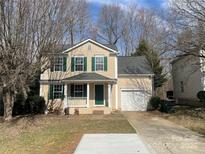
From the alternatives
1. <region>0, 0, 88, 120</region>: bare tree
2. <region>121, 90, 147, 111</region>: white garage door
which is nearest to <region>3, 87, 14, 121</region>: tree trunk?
<region>0, 0, 88, 120</region>: bare tree

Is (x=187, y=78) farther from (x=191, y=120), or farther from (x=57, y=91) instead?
(x=191, y=120)

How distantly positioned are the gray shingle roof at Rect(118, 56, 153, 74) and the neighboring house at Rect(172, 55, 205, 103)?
10.8 ft

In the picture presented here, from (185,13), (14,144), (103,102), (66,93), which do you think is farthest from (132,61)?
(14,144)

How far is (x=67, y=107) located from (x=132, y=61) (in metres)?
9.01

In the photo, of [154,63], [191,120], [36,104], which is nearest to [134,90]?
[36,104]

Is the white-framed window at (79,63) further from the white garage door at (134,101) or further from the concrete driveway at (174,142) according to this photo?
the concrete driveway at (174,142)

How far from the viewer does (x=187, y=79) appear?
36344 millimetres

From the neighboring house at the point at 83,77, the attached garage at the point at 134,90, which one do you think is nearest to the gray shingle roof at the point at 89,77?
the neighboring house at the point at 83,77

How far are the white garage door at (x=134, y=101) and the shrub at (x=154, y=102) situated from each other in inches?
25.8

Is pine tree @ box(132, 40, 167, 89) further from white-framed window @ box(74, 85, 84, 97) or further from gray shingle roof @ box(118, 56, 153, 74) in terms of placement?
white-framed window @ box(74, 85, 84, 97)

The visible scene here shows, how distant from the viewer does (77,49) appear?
29672 millimetres

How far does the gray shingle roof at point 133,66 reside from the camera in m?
31.4

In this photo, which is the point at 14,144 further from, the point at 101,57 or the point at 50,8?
the point at 101,57

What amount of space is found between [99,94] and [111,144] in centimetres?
1748
